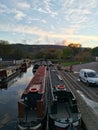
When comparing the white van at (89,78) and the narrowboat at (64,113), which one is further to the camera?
the white van at (89,78)

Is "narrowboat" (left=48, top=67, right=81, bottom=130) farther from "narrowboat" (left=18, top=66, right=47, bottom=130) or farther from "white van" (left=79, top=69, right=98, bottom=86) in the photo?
"white van" (left=79, top=69, right=98, bottom=86)

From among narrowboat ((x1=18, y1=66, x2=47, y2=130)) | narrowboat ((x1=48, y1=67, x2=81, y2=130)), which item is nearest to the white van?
narrowboat ((x1=48, y1=67, x2=81, y2=130))

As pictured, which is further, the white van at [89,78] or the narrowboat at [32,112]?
the white van at [89,78]

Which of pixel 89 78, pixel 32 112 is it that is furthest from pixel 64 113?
pixel 89 78

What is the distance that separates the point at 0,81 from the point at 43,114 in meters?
23.7

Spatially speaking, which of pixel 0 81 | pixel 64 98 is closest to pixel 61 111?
pixel 64 98

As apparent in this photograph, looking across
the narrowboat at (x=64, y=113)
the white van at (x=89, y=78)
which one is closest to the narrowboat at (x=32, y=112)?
the narrowboat at (x=64, y=113)

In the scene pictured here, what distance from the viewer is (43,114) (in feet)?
46.3

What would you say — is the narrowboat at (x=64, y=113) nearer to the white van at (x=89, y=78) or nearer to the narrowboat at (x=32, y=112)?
the narrowboat at (x=32, y=112)

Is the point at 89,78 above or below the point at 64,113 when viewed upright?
above

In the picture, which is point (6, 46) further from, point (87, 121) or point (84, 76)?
point (87, 121)

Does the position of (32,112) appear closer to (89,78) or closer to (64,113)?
(64,113)

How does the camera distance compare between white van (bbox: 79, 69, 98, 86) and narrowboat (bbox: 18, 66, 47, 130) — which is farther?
white van (bbox: 79, 69, 98, 86)

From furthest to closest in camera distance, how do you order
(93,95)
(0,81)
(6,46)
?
1. (6,46)
2. (0,81)
3. (93,95)
